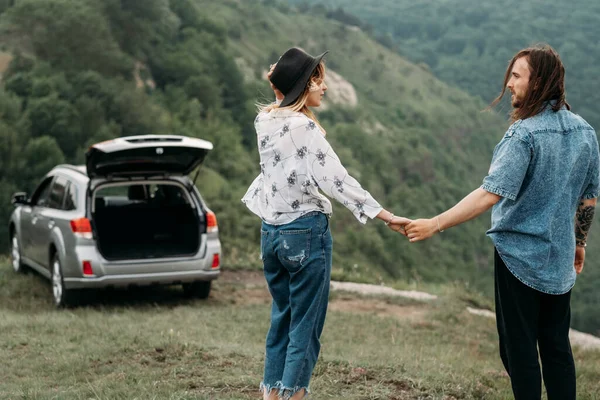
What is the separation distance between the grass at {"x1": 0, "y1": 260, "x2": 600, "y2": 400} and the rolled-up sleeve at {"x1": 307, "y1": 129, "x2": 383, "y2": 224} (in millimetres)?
1391

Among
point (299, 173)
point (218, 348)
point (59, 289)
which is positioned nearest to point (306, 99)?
point (299, 173)

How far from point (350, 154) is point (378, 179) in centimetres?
512

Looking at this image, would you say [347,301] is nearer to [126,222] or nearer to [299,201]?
[126,222]

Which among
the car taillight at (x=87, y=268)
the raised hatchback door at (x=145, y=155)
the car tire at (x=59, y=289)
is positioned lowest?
the car tire at (x=59, y=289)

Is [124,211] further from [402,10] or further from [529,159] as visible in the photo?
[402,10]

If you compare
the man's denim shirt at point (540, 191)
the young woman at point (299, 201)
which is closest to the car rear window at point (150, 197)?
the young woman at point (299, 201)

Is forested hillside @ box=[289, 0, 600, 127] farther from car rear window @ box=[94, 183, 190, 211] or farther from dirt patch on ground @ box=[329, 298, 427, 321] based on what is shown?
car rear window @ box=[94, 183, 190, 211]

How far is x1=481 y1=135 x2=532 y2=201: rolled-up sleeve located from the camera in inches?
147

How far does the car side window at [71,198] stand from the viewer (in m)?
9.06

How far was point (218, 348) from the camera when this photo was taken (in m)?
6.09

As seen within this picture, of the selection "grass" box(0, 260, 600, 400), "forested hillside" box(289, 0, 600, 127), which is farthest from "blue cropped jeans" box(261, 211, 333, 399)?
"forested hillside" box(289, 0, 600, 127)

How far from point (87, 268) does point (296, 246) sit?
5.23 m

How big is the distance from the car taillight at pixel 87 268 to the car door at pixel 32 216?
1600mm

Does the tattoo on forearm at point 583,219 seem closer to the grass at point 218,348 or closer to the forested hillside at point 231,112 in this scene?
the grass at point 218,348
